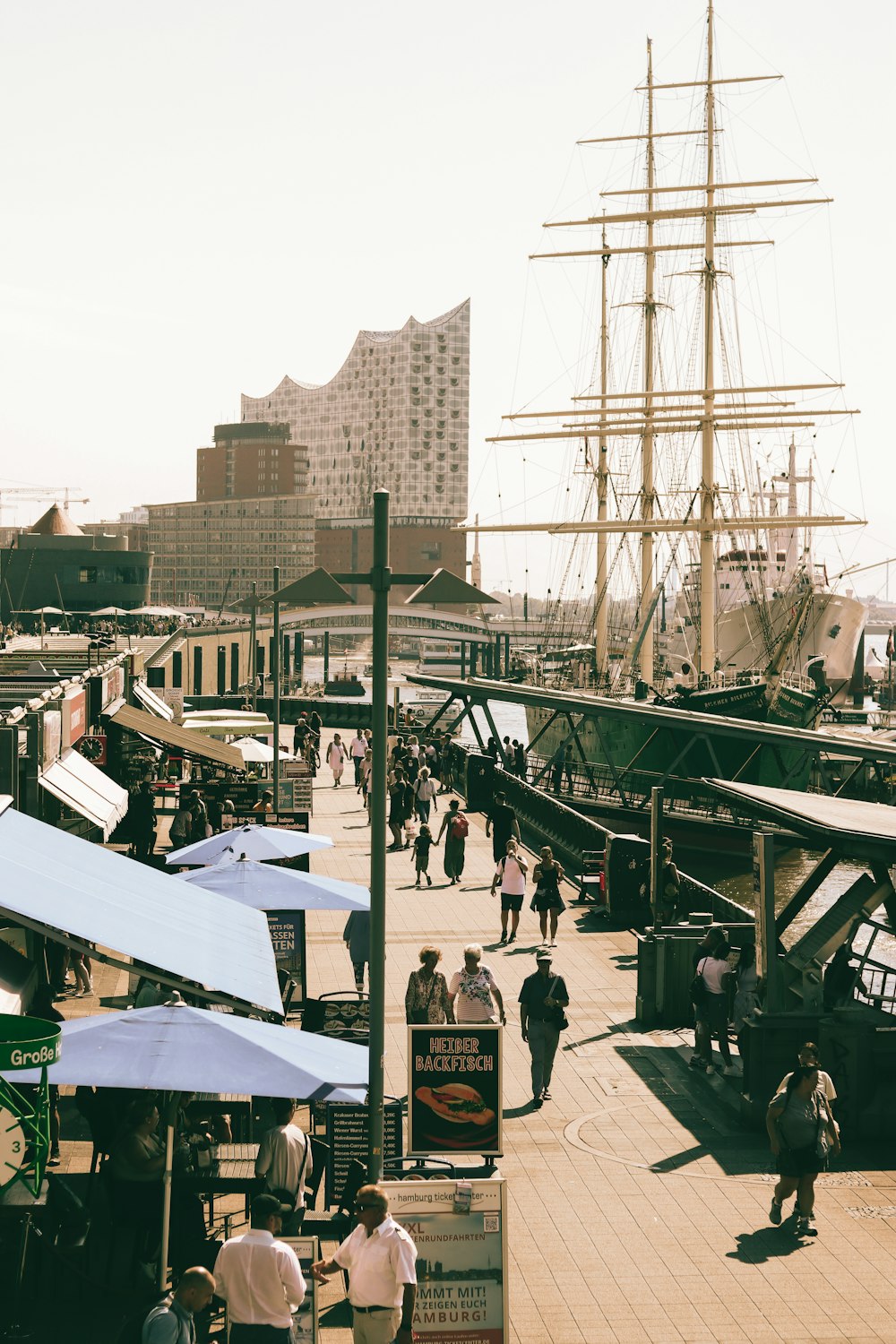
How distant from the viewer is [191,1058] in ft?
27.6

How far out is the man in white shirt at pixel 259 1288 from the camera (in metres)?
7.32

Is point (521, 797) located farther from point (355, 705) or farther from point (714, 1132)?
point (355, 705)

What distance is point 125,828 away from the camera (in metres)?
25.3

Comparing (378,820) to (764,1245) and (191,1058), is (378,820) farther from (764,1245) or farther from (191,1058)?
(764,1245)

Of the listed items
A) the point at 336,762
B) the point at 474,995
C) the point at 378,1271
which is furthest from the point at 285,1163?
the point at 336,762

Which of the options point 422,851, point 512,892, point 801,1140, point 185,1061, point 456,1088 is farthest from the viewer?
point 422,851

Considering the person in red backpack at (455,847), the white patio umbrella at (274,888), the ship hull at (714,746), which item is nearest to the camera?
the white patio umbrella at (274,888)

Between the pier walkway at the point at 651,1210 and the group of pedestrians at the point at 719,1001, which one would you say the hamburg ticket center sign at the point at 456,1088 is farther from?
the group of pedestrians at the point at 719,1001

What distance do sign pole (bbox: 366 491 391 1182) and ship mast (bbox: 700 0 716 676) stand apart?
52.1 m

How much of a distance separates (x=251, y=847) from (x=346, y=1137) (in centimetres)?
729

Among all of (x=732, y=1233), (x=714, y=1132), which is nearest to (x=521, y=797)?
(x=714, y=1132)

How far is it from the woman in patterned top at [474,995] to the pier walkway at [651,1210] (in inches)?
36.8

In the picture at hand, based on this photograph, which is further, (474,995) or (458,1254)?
(474,995)

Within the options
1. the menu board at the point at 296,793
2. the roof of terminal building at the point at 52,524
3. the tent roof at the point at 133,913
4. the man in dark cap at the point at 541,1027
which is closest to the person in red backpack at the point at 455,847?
the menu board at the point at 296,793
